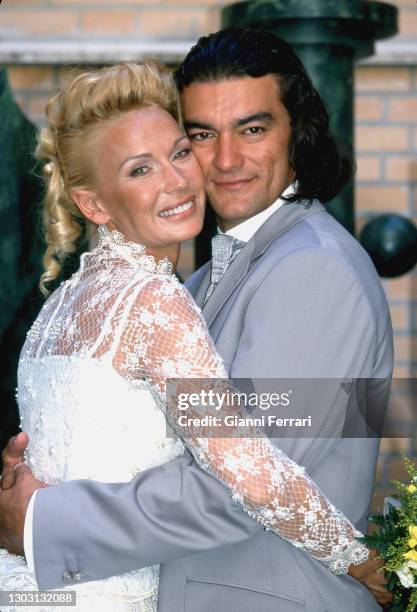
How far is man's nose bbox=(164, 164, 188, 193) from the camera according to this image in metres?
2.62

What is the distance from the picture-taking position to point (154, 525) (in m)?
2.25

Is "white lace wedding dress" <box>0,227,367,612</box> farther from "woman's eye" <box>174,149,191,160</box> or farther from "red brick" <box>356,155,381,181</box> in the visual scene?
"red brick" <box>356,155,381,181</box>

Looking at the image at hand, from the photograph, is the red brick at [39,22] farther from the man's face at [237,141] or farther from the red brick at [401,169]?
the man's face at [237,141]

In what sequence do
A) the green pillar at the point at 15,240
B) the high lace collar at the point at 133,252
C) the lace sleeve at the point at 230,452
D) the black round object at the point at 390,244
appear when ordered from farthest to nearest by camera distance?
the green pillar at the point at 15,240
the black round object at the point at 390,244
the high lace collar at the point at 133,252
the lace sleeve at the point at 230,452

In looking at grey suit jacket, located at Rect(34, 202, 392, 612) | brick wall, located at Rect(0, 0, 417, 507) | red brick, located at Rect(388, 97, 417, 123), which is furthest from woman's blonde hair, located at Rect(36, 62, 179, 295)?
red brick, located at Rect(388, 97, 417, 123)

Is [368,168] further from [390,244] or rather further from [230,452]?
[230,452]

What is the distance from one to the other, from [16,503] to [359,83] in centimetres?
240

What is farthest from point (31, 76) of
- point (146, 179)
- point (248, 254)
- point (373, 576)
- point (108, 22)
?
point (373, 576)

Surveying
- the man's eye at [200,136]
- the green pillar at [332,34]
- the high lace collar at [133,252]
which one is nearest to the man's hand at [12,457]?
the high lace collar at [133,252]

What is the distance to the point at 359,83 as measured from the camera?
414 centimetres

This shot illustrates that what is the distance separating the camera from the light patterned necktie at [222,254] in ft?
9.00

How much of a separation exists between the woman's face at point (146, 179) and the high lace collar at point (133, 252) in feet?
0.12

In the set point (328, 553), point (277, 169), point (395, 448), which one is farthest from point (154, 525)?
point (395, 448)

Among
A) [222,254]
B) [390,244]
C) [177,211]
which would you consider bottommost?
[390,244]
